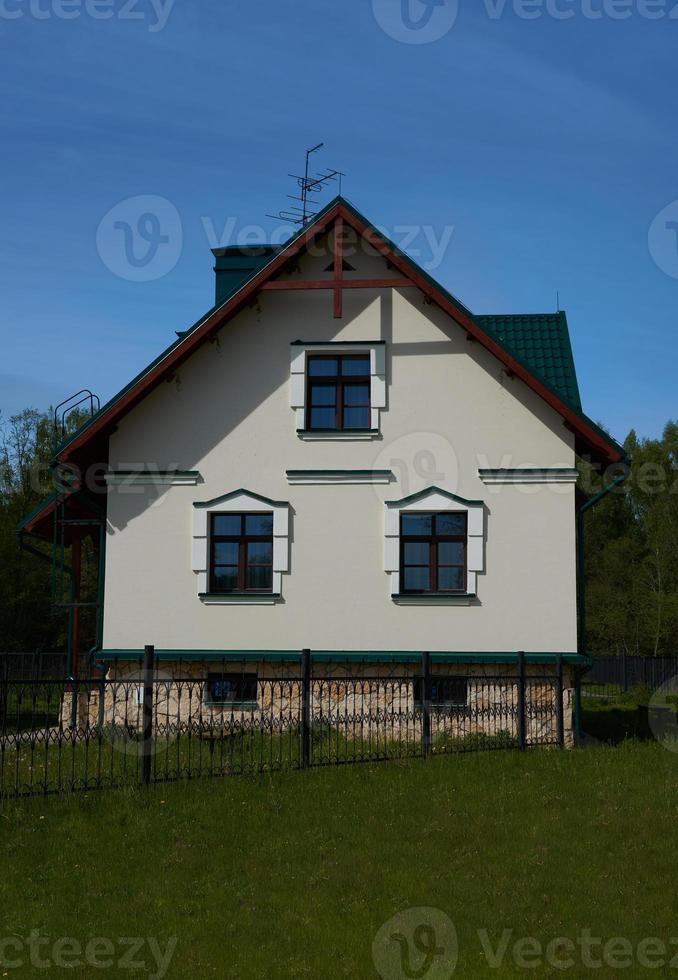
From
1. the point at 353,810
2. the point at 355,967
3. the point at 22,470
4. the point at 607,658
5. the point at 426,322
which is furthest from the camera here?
the point at 22,470

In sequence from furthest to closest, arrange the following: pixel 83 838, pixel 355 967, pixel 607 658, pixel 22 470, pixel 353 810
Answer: pixel 22 470 → pixel 607 658 → pixel 353 810 → pixel 83 838 → pixel 355 967

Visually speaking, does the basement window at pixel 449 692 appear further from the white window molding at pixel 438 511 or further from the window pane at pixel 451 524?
the window pane at pixel 451 524

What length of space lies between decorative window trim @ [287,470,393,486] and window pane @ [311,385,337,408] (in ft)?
3.82

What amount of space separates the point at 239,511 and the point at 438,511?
320 cm

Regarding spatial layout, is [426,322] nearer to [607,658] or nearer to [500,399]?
[500,399]

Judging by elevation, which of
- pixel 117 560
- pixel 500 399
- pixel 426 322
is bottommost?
pixel 117 560

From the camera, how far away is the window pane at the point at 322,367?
59.3 ft

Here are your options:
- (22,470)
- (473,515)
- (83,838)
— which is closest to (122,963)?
(83,838)

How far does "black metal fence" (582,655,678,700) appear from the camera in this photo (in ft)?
116

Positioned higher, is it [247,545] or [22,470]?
[22,470]

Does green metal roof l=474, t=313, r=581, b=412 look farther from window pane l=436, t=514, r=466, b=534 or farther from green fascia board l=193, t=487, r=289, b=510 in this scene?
green fascia board l=193, t=487, r=289, b=510

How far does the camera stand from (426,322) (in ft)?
58.3

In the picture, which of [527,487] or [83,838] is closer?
[83,838]

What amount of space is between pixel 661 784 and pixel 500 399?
704 centimetres
